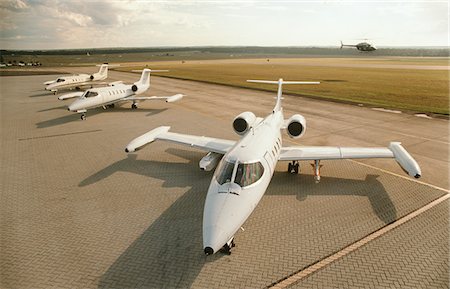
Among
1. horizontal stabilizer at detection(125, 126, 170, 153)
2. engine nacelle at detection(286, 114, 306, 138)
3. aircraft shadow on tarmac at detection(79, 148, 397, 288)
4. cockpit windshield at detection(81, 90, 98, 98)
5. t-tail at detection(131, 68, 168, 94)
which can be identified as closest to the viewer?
aircraft shadow on tarmac at detection(79, 148, 397, 288)

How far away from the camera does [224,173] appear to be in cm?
885

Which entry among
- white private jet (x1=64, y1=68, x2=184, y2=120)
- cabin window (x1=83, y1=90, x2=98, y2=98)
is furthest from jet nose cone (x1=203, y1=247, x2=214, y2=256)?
cabin window (x1=83, y1=90, x2=98, y2=98)

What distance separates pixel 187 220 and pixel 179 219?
28cm

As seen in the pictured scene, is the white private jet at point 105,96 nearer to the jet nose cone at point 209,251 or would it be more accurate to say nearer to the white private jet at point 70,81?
the white private jet at point 70,81

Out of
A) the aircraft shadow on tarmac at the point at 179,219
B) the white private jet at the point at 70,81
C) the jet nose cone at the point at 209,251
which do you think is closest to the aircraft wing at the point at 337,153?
the aircraft shadow on tarmac at the point at 179,219

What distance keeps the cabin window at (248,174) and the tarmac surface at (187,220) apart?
177cm

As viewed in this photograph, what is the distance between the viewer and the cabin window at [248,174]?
28.2ft

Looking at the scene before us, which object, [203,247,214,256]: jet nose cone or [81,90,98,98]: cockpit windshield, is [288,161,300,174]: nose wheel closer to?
[203,247,214,256]: jet nose cone

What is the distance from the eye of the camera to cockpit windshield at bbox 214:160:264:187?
28.2ft

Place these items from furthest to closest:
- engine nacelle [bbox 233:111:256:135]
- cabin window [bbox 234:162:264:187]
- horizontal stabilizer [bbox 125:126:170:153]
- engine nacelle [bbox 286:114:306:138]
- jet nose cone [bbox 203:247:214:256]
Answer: engine nacelle [bbox 233:111:256:135] < engine nacelle [bbox 286:114:306:138] < horizontal stabilizer [bbox 125:126:170:153] < cabin window [bbox 234:162:264:187] < jet nose cone [bbox 203:247:214:256]

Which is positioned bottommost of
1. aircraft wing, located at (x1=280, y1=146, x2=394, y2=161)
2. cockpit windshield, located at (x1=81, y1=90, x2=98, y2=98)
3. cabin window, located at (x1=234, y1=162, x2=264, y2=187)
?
aircraft wing, located at (x1=280, y1=146, x2=394, y2=161)

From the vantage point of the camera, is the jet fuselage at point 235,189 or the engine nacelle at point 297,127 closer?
the jet fuselage at point 235,189

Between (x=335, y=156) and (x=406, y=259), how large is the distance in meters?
5.15

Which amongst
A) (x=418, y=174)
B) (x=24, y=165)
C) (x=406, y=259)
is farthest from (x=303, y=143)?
(x=24, y=165)
